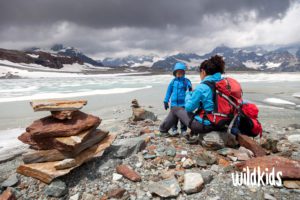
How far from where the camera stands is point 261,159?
4574 millimetres

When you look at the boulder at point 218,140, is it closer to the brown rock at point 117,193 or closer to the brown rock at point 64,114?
the brown rock at point 117,193

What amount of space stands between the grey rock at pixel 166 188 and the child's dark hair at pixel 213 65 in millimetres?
2290

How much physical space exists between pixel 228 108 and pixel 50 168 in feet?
11.5

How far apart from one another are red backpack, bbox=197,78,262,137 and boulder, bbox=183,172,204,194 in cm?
127

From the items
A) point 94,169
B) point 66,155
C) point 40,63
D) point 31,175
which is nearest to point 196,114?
point 94,169

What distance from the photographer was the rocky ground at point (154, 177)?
423 centimetres

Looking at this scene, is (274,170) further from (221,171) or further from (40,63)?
(40,63)

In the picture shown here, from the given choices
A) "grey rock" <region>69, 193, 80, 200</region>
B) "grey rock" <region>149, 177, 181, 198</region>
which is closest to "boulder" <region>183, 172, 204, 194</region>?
"grey rock" <region>149, 177, 181, 198</region>

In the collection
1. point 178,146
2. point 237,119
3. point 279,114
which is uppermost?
point 237,119

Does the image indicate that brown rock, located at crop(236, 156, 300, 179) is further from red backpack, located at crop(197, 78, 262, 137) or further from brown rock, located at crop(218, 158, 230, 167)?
red backpack, located at crop(197, 78, 262, 137)

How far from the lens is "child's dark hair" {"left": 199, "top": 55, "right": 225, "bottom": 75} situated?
17.4 ft

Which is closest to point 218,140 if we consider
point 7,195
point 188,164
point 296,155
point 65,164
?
point 188,164

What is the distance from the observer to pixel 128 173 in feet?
15.7

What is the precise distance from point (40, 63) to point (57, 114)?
693 ft
